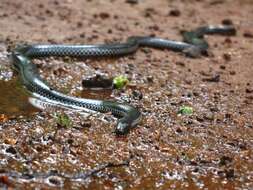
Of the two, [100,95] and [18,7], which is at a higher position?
[18,7]

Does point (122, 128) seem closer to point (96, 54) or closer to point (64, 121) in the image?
point (64, 121)

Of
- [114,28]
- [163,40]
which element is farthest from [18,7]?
[163,40]

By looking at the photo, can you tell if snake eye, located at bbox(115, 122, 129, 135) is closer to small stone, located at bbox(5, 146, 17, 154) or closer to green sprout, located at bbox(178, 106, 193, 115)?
green sprout, located at bbox(178, 106, 193, 115)

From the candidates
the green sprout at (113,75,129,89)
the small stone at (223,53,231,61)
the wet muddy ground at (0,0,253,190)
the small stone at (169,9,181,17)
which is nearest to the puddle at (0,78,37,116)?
the wet muddy ground at (0,0,253,190)

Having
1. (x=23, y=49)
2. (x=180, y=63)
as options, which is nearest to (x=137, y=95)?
(x=180, y=63)

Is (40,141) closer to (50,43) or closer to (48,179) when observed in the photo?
(48,179)
